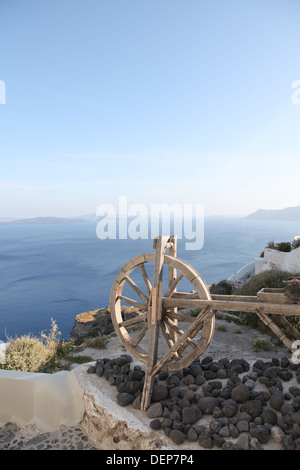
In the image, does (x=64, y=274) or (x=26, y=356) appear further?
(x=64, y=274)

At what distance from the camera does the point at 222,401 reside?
4.77 meters

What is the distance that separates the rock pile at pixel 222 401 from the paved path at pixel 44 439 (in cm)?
91

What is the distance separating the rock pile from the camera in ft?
13.5

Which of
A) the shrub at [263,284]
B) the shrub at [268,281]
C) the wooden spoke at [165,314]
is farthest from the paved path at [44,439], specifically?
the shrub at [268,281]

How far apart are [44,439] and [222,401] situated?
3.09 m

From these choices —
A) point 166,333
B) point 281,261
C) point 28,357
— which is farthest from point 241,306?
point 281,261

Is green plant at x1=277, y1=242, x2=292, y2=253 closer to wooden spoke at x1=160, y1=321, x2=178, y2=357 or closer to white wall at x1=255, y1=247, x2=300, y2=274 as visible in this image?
white wall at x1=255, y1=247, x2=300, y2=274

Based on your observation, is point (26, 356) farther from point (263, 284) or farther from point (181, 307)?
point (263, 284)

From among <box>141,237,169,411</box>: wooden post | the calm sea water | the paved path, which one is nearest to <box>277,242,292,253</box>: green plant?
<box>141,237,169,411</box>: wooden post

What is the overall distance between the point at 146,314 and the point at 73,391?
78.0 inches

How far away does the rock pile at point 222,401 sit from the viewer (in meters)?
4.11

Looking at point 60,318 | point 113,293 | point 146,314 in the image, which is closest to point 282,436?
point 146,314

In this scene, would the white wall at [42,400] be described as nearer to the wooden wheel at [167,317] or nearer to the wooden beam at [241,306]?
the wooden wheel at [167,317]

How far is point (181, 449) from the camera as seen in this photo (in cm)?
405
